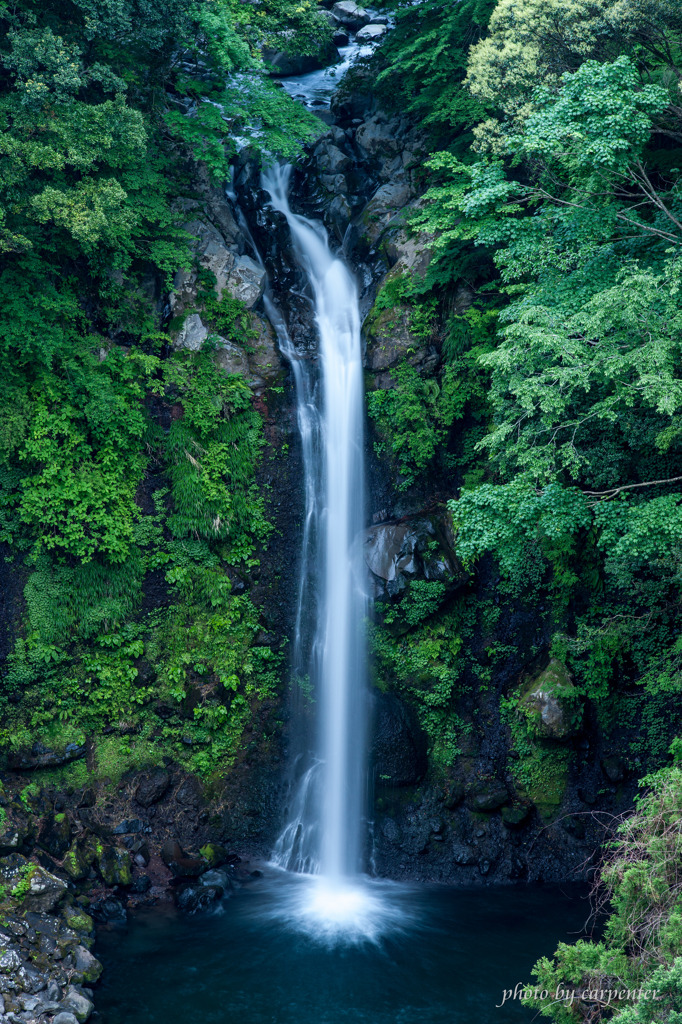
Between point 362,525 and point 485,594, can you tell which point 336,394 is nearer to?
point 362,525

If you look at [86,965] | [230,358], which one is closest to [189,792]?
[86,965]

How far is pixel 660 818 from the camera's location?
6.83 meters

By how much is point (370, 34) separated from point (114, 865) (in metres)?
19.9

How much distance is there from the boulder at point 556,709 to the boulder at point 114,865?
20.8 feet

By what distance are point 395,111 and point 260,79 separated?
322 cm

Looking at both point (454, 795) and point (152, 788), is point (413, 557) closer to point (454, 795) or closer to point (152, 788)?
point (454, 795)

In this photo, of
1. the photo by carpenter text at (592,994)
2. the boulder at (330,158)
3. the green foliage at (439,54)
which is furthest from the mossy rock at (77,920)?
the boulder at (330,158)

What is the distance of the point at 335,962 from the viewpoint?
31.1ft

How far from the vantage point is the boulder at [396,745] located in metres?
12.0

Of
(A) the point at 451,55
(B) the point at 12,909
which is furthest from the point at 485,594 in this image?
(A) the point at 451,55

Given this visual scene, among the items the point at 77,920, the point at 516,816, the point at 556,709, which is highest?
the point at 556,709

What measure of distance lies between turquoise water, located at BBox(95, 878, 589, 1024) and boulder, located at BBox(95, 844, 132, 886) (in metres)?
0.60

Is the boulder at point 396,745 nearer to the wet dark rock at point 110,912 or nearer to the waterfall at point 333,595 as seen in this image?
the waterfall at point 333,595

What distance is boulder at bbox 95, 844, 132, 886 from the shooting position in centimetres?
1071
